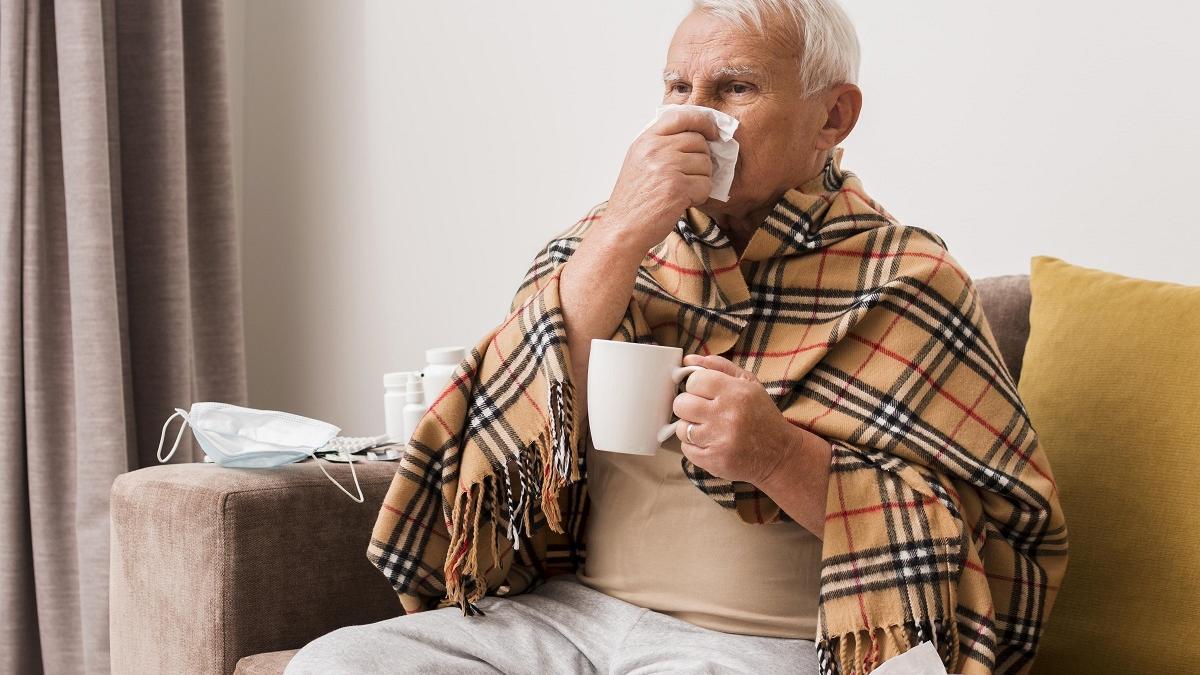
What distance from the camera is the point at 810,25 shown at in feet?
4.29

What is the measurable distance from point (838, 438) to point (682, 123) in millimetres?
389

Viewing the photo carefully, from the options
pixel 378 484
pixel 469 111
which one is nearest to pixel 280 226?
pixel 469 111

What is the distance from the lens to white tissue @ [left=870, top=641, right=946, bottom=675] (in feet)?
3.46

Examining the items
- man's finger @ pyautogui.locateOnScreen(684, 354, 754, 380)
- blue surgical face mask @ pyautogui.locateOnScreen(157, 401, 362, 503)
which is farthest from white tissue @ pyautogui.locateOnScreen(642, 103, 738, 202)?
blue surgical face mask @ pyautogui.locateOnScreen(157, 401, 362, 503)

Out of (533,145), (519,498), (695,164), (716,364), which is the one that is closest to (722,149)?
(695,164)

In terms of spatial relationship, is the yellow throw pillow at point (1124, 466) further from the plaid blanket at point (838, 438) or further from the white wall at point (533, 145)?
the white wall at point (533, 145)

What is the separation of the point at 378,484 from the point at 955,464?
2.51 feet

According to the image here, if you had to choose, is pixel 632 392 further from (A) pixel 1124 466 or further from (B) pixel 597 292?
(A) pixel 1124 466

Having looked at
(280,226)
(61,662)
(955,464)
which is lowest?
(61,662)

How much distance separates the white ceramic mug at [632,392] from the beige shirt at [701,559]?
230 mm

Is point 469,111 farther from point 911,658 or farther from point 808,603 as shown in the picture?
point 911,658

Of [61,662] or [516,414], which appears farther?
[61,662]

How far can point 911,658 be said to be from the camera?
1062 millimetres

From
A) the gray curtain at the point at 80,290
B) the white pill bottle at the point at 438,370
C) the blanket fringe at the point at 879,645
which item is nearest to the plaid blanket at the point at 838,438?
the blanket fringe at the point at 879,645
